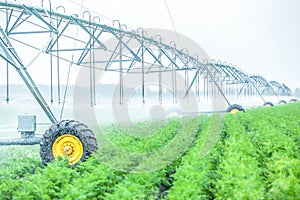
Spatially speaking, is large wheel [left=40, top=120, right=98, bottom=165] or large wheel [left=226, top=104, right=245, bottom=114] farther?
large wheel [left=226, top=104, right=245, bottom=114]

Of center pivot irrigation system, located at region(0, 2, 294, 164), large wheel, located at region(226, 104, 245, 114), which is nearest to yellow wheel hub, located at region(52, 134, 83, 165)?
center pivot irrigation system, located at region(0, 2, 294, 164)

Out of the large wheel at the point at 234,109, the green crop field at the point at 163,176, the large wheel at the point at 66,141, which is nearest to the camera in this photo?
the green crop field at the point at 163,176

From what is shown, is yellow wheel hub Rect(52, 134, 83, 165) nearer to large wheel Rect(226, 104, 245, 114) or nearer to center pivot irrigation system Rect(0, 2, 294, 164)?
center pivot irrigation system Rect(0, 2, 294, 164)

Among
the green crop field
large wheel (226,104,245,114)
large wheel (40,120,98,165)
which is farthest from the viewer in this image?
large wheel (226,104,245,114)

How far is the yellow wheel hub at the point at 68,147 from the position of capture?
8.24m

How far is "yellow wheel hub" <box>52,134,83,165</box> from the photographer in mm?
8242

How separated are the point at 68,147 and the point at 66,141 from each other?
5.0 inches

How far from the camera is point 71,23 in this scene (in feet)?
34.9

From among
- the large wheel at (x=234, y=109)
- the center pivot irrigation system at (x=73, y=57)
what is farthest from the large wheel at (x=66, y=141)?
the large wheel at (x=234, y=109)

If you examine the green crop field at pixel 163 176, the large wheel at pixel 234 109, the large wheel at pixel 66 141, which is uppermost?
the large wheel at pixel 234 109

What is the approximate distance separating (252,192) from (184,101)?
15299 mm

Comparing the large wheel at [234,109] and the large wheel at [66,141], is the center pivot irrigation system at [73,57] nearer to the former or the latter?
the large wheel at [66,141]

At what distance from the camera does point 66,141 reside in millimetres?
8328

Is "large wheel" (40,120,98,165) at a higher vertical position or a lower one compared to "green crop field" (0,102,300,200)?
higher
